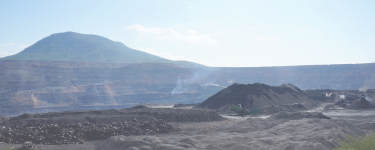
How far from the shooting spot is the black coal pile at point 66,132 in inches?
593

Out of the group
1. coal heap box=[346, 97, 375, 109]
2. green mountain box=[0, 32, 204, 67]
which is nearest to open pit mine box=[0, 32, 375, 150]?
coal heap box=[346, 97, 375, 109]

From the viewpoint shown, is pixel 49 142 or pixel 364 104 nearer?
pixel 49 142

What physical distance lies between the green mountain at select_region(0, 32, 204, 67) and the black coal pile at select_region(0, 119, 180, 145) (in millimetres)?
149182

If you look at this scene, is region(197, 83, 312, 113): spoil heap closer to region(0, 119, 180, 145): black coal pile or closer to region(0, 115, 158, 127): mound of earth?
region(0, 115, 158, 127): mound of earth

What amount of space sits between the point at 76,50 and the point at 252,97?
155095 mm

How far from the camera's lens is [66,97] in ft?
199

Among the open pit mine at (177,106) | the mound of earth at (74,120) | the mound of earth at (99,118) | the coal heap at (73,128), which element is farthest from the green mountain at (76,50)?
the coal heap at (73,128)

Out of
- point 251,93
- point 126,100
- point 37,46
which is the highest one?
point 37,46

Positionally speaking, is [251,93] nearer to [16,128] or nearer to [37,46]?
[16,128]

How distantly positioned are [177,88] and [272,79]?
3983cm

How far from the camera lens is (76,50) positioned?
170000mm

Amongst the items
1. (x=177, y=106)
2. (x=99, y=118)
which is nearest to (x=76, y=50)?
(x=177, y=106)

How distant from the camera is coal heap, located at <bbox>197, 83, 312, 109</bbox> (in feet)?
122

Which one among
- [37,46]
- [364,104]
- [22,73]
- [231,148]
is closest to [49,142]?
[231,148]
